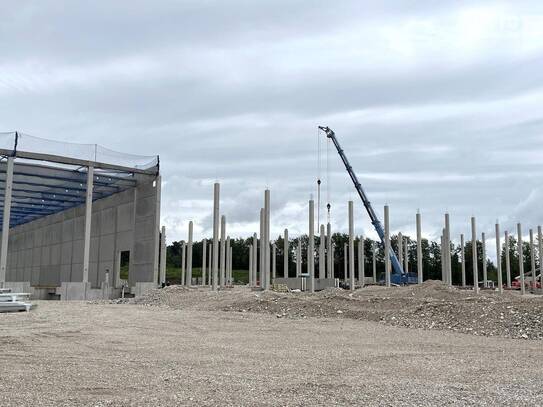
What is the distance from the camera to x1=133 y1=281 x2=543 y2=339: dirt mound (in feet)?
57.1

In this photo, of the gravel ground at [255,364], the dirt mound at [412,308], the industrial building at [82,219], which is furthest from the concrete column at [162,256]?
the gravel ground at [255,364]

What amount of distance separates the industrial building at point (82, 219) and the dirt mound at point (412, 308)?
10.8m

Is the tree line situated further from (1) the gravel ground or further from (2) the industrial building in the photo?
(1) the gravel ground

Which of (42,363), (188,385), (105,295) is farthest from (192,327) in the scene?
(105,295)

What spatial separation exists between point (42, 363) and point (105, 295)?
86.8 ft

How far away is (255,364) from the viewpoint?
10617 mm

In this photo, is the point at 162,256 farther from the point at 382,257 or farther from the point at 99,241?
the point at 382,257

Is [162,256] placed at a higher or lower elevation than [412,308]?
higher

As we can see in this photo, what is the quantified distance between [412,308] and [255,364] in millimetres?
11125

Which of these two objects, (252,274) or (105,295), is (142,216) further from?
(252,274)

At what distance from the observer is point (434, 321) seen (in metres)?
18.8

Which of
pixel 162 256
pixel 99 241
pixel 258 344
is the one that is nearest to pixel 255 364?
pixel 258 344

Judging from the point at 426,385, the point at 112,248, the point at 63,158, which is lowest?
the point at 426,385

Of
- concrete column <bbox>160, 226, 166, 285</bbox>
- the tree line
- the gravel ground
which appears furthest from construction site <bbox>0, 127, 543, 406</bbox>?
the tree line
